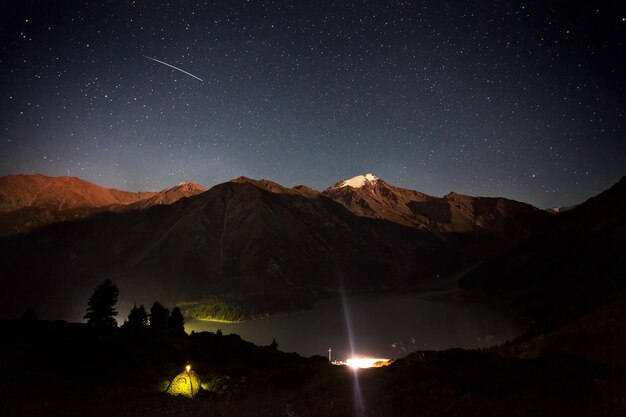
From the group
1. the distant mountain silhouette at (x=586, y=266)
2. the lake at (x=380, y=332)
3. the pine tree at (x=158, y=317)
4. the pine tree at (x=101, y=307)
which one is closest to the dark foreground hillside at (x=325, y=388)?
the pine tree at (x=101, y=307)

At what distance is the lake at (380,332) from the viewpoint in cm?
13938

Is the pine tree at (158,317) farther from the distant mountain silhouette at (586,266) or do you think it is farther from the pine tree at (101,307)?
the distant mountain silhouette at (586,266)

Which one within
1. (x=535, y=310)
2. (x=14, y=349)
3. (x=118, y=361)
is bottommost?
(x=535, y=310)

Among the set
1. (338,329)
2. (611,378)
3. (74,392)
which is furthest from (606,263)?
(74,392)

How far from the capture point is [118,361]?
147 ft

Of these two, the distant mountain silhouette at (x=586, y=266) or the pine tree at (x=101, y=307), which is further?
the distant mountain silhouette at (x=586, y=266)

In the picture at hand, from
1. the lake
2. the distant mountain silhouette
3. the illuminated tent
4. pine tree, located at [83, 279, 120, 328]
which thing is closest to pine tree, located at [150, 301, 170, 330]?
pine tree, located at [83, 279, 120, 328]

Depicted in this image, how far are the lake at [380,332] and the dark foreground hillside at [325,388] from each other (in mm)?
100979

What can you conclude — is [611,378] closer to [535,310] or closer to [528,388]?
[528,388]

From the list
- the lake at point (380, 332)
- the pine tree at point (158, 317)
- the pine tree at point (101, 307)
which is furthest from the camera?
the lake at point (380, 332)

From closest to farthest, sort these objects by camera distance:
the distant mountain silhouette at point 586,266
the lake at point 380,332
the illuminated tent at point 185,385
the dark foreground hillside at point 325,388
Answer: the dark foreground hillside at point 325,388 < the illuminated tent at point 185,385 < the lake at point 380,332 < the distant mountain silhouette at point 586,266

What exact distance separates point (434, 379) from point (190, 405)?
16.0 meters

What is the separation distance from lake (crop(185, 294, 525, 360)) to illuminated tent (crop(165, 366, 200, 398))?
333ft

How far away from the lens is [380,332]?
164125 mm
